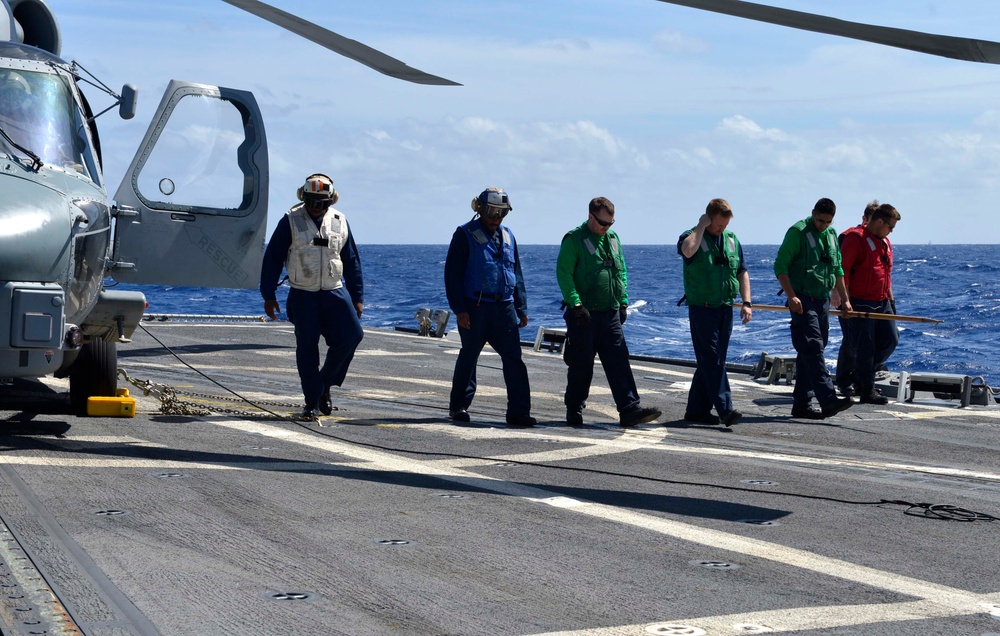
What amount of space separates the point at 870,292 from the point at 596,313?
4190mm

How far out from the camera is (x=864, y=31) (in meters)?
4.91

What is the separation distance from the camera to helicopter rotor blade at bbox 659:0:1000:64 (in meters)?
4.70

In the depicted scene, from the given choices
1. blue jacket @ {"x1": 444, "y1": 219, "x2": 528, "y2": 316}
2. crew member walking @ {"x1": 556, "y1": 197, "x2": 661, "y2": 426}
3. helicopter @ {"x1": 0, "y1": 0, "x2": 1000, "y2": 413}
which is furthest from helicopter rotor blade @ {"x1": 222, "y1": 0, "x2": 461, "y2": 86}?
crew member walking @ {"x1": 556, "y1": 197, "x2": 661, "y2": 426}

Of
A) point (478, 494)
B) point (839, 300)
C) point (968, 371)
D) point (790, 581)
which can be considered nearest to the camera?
point (790, 581)

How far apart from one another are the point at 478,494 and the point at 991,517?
2783 mm

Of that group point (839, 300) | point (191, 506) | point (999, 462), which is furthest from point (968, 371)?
point (191, 506)

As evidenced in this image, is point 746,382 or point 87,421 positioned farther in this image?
point 746,382

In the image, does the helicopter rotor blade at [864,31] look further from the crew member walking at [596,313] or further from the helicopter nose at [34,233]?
the crew member walking at [596,313]

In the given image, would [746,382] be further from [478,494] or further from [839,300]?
[478,494]

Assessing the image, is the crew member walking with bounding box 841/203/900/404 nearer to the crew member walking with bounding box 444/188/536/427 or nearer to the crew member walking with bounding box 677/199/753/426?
the crew member walking with bounding box 677/199/753/426

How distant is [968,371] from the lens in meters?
33.3

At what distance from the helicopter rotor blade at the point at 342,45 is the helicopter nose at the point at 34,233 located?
2020mm

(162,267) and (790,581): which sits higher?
(162,267)

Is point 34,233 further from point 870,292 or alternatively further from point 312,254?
point 870,292
